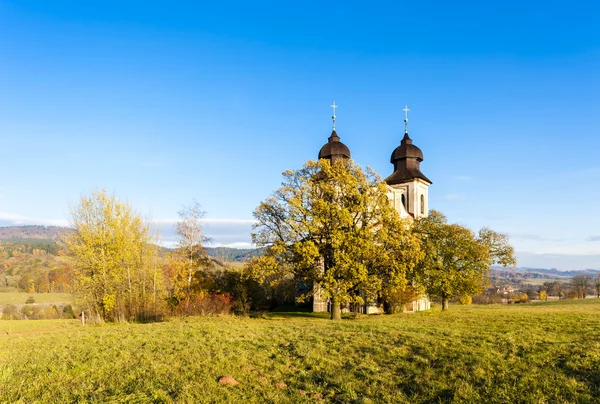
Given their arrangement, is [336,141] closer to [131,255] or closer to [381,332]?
[131,255]

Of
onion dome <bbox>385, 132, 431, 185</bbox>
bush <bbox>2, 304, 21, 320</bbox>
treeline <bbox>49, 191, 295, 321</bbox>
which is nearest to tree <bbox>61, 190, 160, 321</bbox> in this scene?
treeline <bbox>49, 191, 295, 321</bbox>

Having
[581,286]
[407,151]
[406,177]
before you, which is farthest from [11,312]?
[581,286]

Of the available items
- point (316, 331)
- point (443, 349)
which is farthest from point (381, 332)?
point (443, 349)

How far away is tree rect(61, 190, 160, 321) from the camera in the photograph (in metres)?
25.6

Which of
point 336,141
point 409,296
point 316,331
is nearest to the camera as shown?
point 316,331

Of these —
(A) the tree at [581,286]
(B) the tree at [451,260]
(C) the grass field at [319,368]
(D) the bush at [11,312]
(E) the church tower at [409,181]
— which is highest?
(E) the church tower at [409,181]

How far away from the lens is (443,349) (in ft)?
38.0

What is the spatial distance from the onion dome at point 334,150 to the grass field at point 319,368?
24952 millimetres

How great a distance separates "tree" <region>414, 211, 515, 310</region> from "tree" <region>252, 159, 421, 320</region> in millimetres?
6279

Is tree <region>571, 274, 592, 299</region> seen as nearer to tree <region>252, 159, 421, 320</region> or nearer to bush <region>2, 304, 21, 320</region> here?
tree <region>252, 159, 421, 320</region>

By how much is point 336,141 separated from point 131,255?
22066 millimetres

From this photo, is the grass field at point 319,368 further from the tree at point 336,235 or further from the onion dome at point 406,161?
the onion dome at point 406,161

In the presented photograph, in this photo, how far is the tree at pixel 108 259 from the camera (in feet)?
83.9

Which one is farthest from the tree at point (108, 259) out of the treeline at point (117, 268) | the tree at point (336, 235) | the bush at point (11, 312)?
the bush at point (11, 312)
